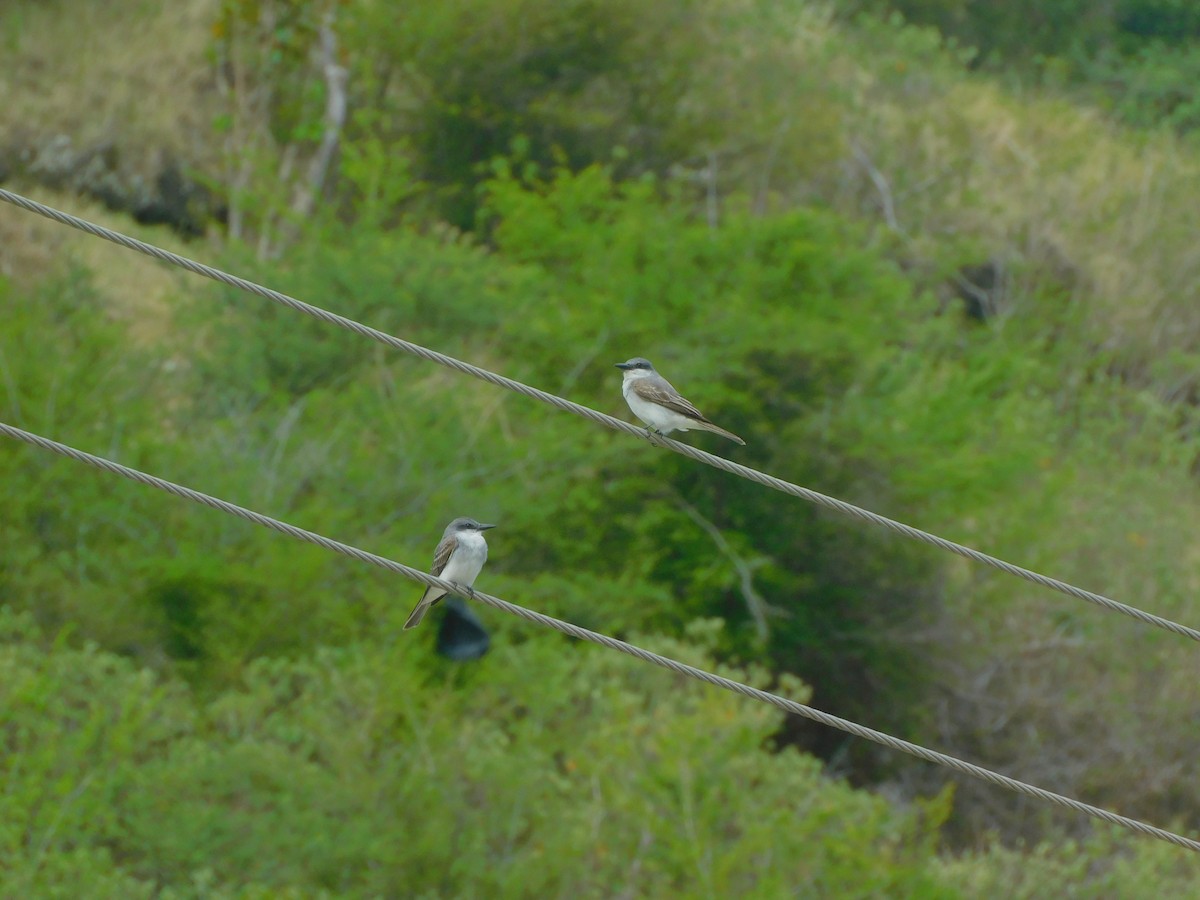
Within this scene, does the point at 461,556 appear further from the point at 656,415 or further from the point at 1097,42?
the point at 1097,42

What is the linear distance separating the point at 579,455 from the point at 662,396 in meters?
10.7

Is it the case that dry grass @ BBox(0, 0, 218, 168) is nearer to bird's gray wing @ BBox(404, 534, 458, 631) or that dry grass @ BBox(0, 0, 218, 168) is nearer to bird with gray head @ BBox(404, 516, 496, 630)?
bird's gray wing @ BBox(404, 534, 458, 631)

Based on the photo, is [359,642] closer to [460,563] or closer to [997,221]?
[460,563]

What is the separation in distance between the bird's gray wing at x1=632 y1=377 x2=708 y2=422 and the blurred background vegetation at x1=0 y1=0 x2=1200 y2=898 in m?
5.40

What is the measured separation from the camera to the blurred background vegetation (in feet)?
45.3

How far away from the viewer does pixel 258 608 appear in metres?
A: 16.7

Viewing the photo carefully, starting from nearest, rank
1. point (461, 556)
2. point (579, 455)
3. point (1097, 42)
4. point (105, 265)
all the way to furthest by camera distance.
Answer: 1. point (461, 556)
2. point (579, 455)
3. point (105, 265)
4. point (1097, 42)

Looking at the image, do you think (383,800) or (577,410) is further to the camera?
(383,800)

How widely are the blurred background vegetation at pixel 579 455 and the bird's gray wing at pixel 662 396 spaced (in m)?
5.40

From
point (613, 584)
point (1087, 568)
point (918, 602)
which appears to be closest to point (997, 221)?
point (1087, 568)

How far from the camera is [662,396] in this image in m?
8.66

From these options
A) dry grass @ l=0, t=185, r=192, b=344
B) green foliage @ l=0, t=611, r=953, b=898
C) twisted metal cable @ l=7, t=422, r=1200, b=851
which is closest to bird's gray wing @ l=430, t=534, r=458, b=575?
twisted metal cable @ l=7, t=422, r=1200, b=851

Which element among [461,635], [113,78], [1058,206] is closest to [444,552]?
[461,635]

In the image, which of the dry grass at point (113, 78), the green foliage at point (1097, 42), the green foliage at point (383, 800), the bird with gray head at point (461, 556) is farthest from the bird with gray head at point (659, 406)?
the green foliage at point (1097, 42)
